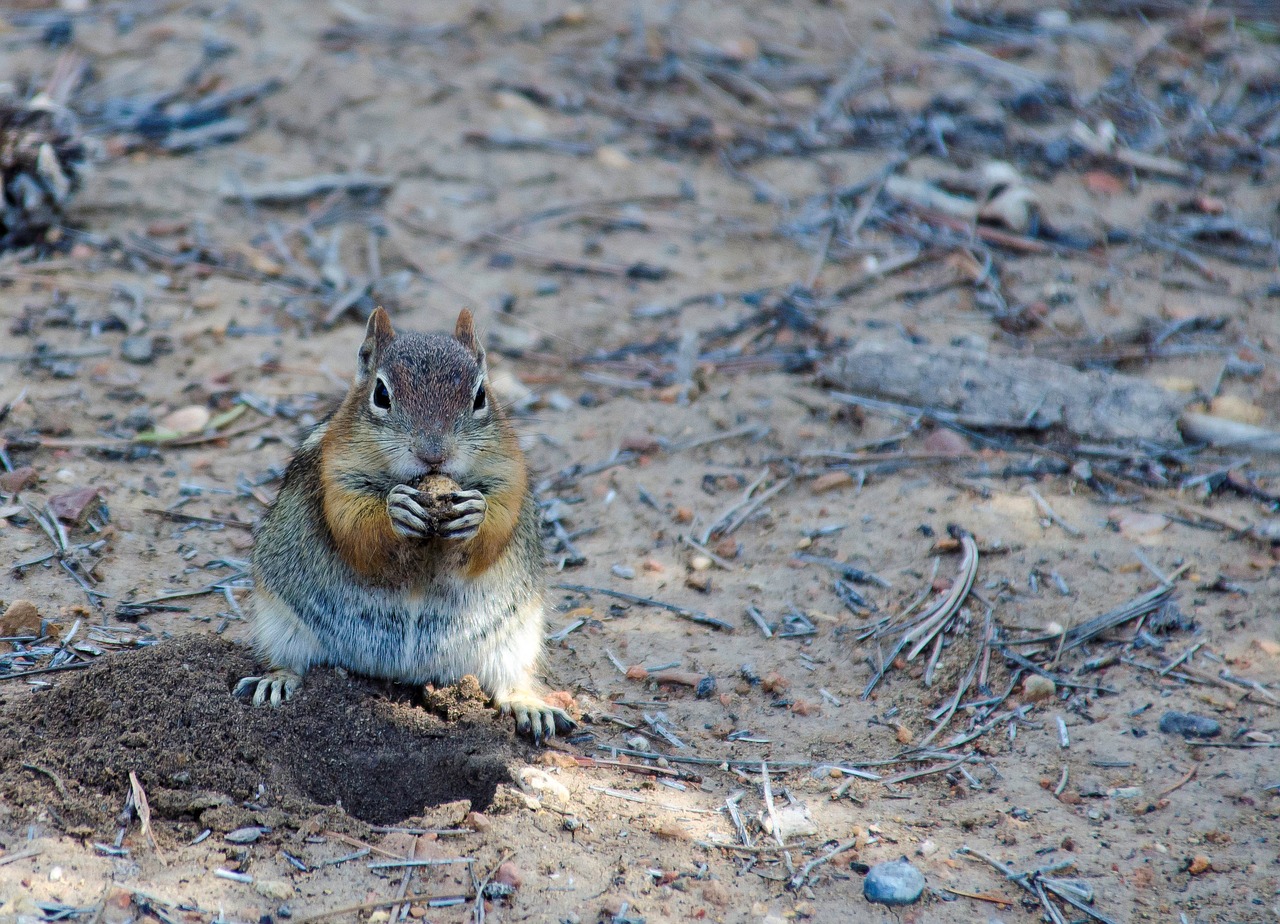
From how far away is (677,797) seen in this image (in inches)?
130

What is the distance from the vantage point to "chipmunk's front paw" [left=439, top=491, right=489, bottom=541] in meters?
3.23

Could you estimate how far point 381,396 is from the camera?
134 inches

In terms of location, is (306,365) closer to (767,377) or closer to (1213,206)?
(767,377)

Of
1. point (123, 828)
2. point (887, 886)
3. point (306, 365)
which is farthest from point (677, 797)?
point (306, 365)

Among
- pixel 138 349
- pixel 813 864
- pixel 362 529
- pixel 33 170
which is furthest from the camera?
pixel 33 170

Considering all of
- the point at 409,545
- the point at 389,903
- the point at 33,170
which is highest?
the point at 409,545

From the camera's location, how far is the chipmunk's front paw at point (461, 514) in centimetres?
323

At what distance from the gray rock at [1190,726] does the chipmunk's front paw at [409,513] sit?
84.6 inches

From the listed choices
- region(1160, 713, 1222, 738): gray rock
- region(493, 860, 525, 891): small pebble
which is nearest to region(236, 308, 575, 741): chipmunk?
region(493, 860, 525, 891): small pebble

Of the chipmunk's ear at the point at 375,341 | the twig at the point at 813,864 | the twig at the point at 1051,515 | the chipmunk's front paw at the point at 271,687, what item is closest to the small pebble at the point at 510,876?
the twig at the point at 813,864

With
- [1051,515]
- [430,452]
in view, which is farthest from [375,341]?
[1051,515]

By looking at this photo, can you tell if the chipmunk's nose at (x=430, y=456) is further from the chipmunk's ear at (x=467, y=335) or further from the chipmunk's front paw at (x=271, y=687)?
the chipmunk's front paw at (x=271, y=687)

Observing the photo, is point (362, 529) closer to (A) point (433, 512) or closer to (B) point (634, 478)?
(A) point (433, 512)

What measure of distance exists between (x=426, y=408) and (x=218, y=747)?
3.37 feet
